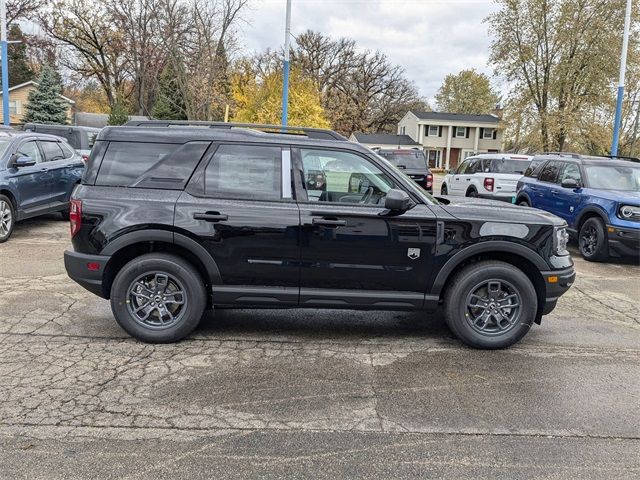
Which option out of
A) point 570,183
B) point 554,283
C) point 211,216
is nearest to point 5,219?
point 211,216

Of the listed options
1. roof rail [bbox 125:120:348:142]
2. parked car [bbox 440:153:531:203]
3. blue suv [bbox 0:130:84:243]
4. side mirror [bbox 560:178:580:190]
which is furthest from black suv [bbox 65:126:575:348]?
parked car [bbox 440:153:531:203]

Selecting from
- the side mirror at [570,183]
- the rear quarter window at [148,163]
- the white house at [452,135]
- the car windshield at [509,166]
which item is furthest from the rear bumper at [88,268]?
the white house at [452,135]

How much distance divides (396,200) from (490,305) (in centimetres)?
135

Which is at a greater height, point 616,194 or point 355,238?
point 616,194

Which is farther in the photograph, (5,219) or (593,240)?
(593,240)

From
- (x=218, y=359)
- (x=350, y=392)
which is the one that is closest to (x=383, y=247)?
(x=350, y=392)

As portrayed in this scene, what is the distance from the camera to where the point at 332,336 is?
5.27m

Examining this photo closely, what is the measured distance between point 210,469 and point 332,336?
2.42 meters

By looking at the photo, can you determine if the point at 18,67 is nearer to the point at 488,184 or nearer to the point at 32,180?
the point at 32,180

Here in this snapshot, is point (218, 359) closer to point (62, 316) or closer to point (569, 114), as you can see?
point (62, 316)

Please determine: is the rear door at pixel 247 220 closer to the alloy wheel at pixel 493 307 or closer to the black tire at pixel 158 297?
the black tire at pixel 158 297

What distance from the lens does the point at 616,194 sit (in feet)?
30.2

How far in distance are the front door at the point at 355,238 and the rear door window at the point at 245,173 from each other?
22cm

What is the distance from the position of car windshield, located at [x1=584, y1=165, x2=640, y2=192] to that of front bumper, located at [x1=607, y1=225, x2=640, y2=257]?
3.74 ft
